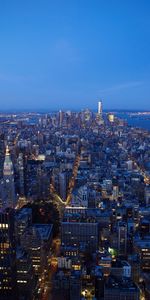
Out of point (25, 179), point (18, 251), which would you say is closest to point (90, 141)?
point (25, 179)

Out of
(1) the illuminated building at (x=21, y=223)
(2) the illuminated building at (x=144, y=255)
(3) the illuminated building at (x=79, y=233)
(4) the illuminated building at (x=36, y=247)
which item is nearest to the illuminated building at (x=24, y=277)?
(4) the illuminated building at (x=36, y=247)

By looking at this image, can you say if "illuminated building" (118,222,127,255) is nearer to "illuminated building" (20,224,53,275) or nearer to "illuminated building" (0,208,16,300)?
"illuminated building" (20,224,53,275)

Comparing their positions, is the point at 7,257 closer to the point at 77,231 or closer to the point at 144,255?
the point at 144,255

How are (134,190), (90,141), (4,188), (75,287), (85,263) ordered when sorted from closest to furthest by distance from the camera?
(75,287) < (85,263) < (4,188) < (134,190) < (90,141)

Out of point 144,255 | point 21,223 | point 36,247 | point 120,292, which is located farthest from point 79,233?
point 120,292

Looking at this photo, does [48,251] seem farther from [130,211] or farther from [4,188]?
[4,188]

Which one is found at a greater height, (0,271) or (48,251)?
(0,271)
